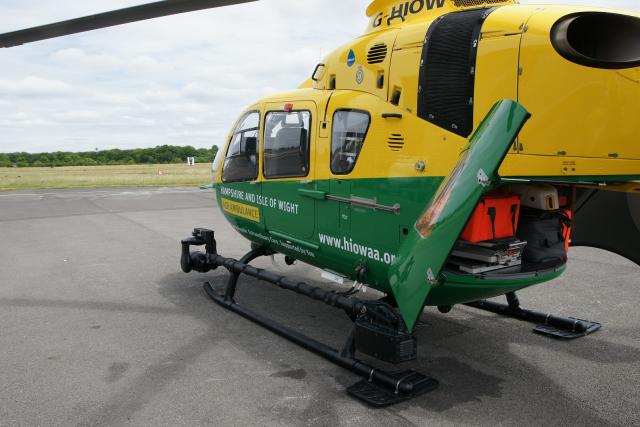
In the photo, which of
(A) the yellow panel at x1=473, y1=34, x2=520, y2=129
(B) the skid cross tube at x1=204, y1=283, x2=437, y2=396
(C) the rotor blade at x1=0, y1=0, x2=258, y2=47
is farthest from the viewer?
(B) the skid cross tube at x1=204, y1=283, x2=437, y2=396

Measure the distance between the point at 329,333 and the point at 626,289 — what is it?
4.43 m

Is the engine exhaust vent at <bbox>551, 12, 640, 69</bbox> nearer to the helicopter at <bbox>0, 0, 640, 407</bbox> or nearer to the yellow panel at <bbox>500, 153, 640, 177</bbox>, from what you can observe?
the helicopter at <bbox>0, 0, 640, 407</bbox>

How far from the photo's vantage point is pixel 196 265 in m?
7.23

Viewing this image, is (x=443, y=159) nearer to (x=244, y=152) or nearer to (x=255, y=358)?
(x=255, y=358)

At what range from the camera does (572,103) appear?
341 centimetres

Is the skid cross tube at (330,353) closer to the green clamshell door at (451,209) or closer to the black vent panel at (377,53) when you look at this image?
the green clamshell door at (451,209)

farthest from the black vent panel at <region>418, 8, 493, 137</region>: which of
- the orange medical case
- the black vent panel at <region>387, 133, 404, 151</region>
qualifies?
the orange medical case

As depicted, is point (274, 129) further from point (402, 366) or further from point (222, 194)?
point (402, 366)

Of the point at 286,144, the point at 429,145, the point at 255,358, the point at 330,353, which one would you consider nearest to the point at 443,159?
the point at 429,145

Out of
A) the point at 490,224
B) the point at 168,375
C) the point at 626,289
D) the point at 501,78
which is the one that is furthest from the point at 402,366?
the point at 626,289

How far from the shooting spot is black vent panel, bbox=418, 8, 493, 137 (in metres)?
3.85

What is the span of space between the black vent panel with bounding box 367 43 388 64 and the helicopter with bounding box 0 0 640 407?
1.4 inches

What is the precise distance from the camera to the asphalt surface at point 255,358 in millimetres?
3904

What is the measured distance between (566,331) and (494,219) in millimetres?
2446
